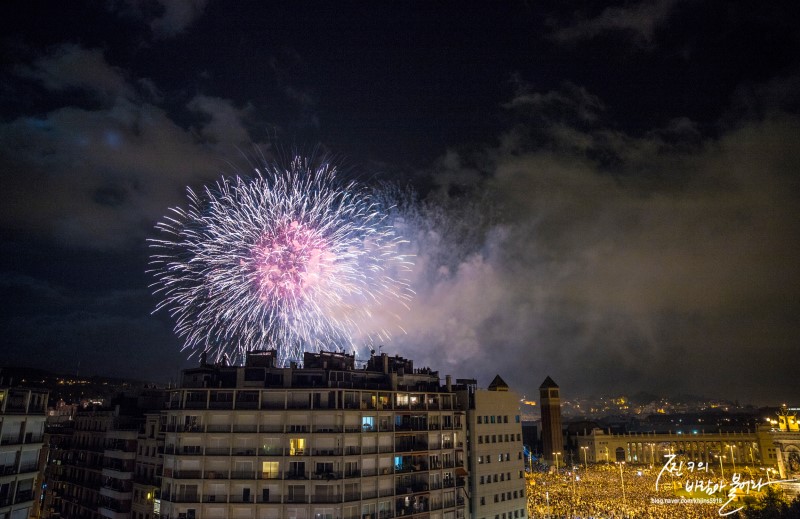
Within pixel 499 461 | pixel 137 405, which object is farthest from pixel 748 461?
pixel 137 405

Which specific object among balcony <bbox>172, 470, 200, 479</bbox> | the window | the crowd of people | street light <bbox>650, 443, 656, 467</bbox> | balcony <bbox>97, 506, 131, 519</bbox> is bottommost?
street light <bbox>650, 443, 656, 467</bbox>

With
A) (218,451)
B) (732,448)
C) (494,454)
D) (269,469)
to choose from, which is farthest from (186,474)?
(732,448)

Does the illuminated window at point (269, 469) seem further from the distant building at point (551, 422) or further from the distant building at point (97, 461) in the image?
the distant building at point (551, 422)

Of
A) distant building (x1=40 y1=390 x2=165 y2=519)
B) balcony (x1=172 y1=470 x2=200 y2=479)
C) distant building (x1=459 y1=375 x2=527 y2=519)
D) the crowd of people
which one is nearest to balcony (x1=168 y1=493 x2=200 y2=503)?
balcony (x1=172 y1=470 x2=200 y2=479)

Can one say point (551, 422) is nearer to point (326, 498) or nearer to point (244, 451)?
point (326, 498)

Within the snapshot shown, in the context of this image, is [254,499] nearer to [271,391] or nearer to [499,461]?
[271,391]

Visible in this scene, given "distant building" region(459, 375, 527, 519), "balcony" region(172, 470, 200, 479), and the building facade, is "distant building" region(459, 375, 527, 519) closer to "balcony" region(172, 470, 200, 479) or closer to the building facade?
the building facade

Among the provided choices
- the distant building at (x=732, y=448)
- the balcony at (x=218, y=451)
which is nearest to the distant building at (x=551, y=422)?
the distant building at (x=732, y=448)

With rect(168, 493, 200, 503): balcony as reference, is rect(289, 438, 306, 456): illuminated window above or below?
above
